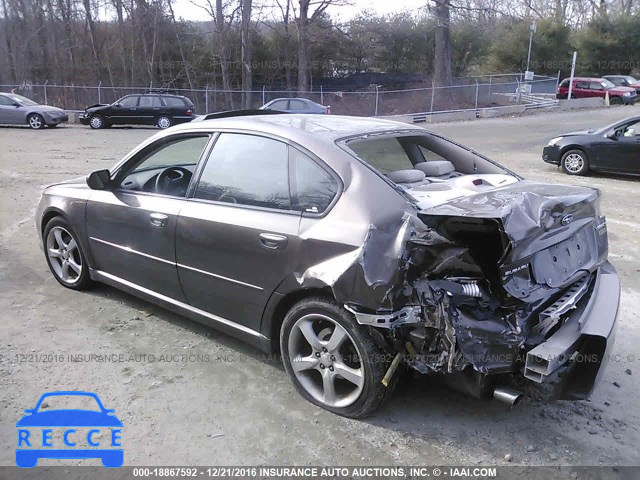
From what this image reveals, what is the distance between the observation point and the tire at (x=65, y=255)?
462 cm

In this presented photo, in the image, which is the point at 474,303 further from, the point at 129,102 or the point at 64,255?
the point at 129,102

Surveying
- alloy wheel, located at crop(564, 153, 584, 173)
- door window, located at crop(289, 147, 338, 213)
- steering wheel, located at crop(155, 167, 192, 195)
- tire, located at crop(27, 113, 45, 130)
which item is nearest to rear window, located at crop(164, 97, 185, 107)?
tire, located at crop(27, 113, 45, 130)

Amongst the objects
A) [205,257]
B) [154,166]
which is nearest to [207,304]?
[205,257]

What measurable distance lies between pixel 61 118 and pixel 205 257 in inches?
834

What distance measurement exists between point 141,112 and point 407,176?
68.4 feet

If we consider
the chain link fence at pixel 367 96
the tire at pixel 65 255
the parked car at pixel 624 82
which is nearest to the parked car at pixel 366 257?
the tire at pixel 65 255

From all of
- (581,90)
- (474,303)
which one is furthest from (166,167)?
(581,90)

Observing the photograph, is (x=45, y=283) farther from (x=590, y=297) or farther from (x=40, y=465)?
(x=590, y=297)

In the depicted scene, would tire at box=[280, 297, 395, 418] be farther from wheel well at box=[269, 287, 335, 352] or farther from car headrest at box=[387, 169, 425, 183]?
car headrest at box=[387, 169, 425, 183]

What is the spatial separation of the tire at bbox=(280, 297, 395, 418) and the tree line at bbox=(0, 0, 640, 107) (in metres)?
30.9

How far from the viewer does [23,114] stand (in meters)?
20.5

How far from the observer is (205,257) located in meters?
3.46

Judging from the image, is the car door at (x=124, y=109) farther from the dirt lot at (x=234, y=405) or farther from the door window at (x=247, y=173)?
the door window at (x=247, y=173)

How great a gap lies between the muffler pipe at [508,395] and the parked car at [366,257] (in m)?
0.02
